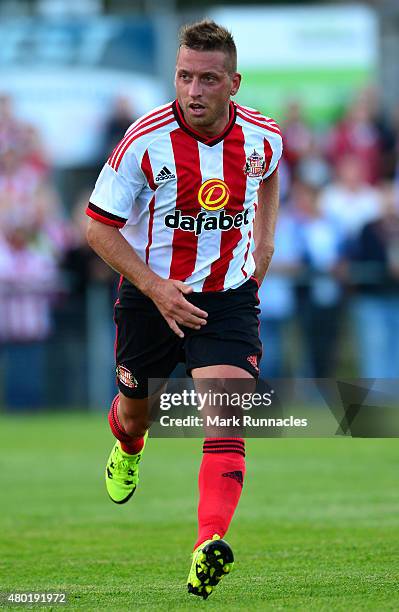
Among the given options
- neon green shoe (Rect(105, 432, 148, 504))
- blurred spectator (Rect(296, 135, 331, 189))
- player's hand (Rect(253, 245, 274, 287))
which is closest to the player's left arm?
player's hand (Rect(253, 245, 274, 287))

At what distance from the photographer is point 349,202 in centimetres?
1650

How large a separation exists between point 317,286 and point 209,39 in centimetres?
1001

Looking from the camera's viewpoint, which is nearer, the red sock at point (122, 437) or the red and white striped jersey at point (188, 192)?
the red and white striped jersey at point (188, 192)

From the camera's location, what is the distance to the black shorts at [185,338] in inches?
245

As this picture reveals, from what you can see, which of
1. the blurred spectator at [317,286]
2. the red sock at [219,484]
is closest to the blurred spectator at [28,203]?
the blurred spectator at [317,286]

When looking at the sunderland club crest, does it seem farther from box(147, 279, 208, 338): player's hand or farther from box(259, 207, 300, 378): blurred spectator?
box(259, 207, 300, 378): blurred spectator

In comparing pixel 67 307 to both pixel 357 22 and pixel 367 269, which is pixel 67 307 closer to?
pixel 367 269

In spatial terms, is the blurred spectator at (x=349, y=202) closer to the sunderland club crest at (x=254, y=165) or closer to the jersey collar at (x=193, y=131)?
the sunderland club crest at (x=254, y=165)

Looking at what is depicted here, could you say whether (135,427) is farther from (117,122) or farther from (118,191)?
(117,122)

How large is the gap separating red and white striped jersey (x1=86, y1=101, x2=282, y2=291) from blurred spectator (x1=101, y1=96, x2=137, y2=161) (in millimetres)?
12080

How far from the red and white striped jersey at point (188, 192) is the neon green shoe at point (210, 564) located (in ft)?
4.61

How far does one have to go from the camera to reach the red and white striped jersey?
20.5 feet

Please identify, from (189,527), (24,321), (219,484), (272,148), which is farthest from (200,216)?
(24,321)

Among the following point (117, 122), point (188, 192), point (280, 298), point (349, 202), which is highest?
point (188, 192)
